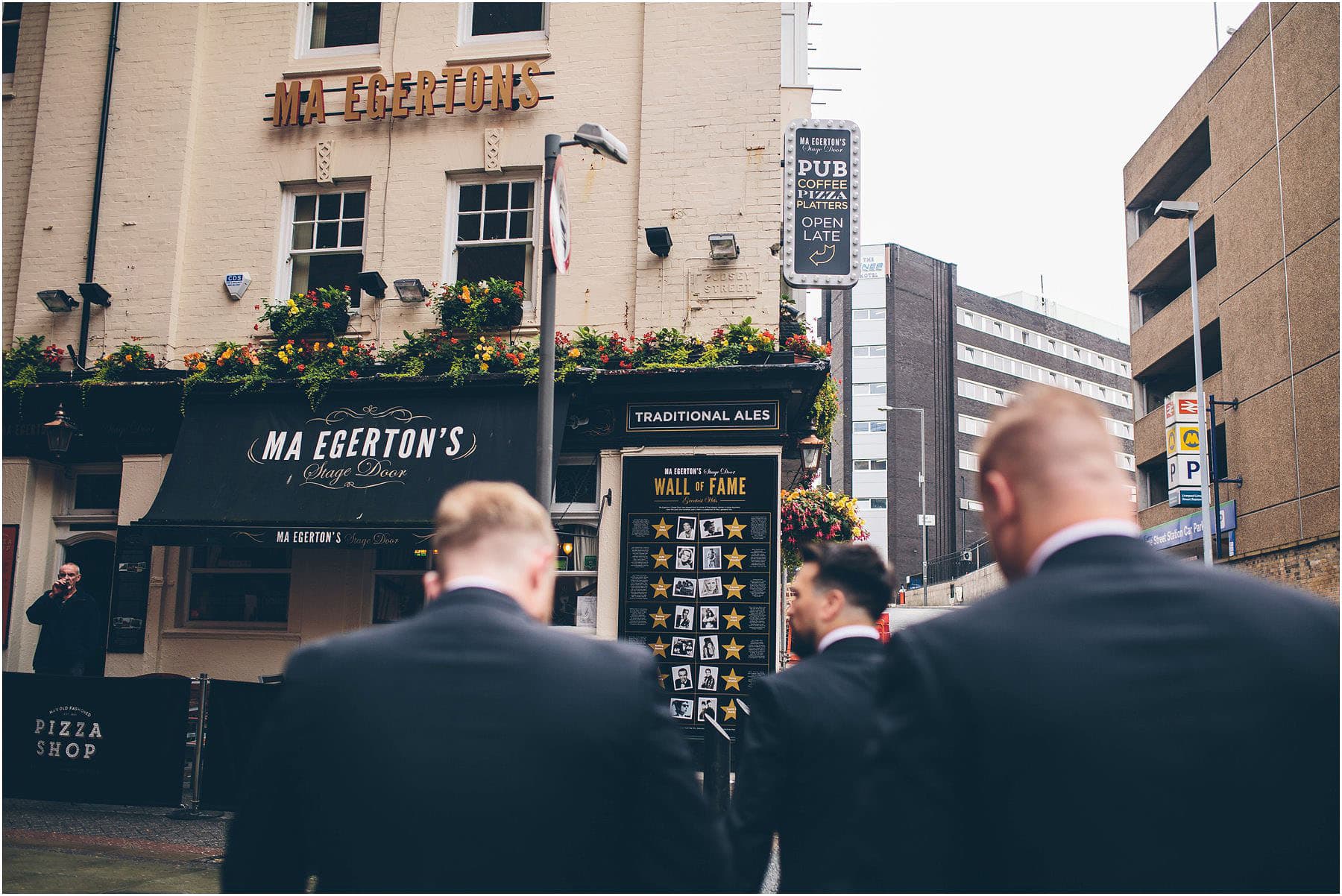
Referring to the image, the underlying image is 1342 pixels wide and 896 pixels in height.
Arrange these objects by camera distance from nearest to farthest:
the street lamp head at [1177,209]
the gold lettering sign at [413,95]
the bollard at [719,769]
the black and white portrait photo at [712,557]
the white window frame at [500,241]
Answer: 1. the bollard at [719,769]
2. the black and white portrait photo at [712,557]
3. the white window frame at [500,241]
4. the gold lettering sign at [413,95]
5. the street lamp head at [1177,209]

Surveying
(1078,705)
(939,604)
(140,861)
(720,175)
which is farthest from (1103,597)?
(939,604)

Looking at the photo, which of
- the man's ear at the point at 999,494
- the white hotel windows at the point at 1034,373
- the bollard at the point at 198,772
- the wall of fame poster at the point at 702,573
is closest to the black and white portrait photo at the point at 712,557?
the wall of fame poster at the point at 702,573

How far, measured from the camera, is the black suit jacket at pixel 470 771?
202cm

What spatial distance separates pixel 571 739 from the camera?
81.1 inches

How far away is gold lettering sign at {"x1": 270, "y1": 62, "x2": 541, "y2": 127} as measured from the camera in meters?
12.6

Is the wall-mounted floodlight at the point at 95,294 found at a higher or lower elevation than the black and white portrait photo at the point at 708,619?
higher

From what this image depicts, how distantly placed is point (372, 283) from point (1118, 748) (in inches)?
460

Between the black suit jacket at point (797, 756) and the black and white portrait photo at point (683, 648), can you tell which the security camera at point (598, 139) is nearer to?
the black and white portrait photo at point (683, 648)

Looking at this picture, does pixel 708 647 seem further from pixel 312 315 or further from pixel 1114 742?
pixel 1114 742

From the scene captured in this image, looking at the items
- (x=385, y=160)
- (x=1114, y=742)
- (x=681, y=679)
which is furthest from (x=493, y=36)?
(x=1114, y=742)

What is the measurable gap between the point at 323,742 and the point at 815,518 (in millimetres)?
12351

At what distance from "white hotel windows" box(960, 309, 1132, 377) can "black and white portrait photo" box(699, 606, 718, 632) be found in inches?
2584

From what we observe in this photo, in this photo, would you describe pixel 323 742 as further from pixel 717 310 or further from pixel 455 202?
pixel 455 202

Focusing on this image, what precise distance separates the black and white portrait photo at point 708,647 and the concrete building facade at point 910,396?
55.8 metres
